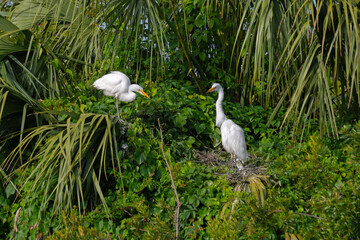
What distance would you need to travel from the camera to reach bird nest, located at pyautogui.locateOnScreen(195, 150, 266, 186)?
3.88 metres

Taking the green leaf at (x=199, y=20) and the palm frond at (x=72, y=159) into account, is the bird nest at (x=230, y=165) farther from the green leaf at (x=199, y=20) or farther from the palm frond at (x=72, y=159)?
the green leaf at (x=199, y=20)

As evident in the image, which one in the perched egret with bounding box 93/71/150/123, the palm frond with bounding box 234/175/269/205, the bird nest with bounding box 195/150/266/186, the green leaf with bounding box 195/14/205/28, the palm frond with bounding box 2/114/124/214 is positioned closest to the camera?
the palm frond with bounding box 2/114/124/214

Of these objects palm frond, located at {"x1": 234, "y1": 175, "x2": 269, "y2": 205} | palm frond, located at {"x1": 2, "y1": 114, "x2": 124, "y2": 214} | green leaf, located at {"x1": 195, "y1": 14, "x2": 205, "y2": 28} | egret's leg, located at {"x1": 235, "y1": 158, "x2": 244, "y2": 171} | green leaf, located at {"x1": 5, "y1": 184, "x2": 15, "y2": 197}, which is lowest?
green leaf, located at {"x1": 5, "y1": 184, "x2": 15, "y2": 197}

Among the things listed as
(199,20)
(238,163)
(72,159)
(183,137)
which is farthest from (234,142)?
(199,20)

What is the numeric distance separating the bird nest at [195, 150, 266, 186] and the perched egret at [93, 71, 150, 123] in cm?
74

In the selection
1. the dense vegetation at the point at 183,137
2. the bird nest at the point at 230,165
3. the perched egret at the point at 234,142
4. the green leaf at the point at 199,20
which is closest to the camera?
the dense vegetation at the point at 183,137

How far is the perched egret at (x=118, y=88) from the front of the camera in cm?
450

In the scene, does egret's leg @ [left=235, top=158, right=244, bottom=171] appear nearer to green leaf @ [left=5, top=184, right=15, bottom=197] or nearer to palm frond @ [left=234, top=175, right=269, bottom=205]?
palm frond @ [left=234, top=175, right=269, bottom=205]

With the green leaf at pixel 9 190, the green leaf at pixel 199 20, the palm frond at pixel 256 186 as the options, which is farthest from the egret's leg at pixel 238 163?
the green leaf at pixel 9 190

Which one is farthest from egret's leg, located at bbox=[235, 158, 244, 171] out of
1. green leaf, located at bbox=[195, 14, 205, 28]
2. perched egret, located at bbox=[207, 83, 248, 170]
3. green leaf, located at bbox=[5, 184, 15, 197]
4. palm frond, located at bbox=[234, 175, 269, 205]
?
green leaf, located at bbox=[5, 184, 15, 197]

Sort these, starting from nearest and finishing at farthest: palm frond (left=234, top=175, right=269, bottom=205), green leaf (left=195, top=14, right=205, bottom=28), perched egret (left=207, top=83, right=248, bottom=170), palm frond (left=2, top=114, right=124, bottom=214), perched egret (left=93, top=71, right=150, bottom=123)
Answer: palm frond (left=2, top=114, right=124, bottom=214) < palm frond (left=234, top=175, right=269, bottom=205) < perched egret (left=207, top=83, right=248, bottom=170) < perched egret (left=93, top=71, right=150, bottom=123) < green leaf (left=195, top=14, right=205, bottom=28)

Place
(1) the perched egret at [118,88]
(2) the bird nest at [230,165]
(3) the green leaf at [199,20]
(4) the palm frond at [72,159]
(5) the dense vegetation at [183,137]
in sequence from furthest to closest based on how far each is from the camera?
Result: (3) the green leaf at [199,20] → (1) the perched egret at [118,88] → (2) the bird nest at [230,165] → (4) the palm frond at [72,159] → (5) the dense vegetation at [183,137]

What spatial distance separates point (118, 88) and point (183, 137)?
0.69m

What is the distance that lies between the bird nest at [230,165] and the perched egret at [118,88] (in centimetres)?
74
